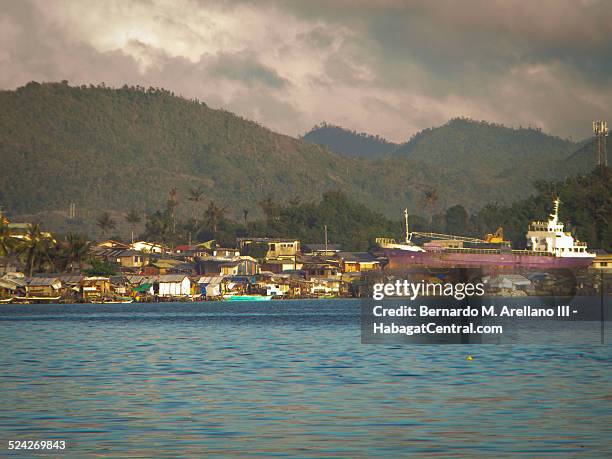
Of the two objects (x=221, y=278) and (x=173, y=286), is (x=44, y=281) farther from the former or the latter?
(x=221, y=278)

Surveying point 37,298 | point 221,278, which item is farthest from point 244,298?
point 37,298

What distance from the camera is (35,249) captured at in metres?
158

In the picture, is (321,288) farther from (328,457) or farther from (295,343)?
(328,457)

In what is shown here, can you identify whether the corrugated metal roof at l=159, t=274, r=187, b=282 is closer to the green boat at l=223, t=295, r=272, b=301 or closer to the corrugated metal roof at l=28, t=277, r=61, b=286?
the green boat at l=223, t=295, r=272, b=301

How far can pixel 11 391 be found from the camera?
38.0 meters

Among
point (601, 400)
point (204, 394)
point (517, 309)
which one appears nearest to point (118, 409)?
point (204, 394)

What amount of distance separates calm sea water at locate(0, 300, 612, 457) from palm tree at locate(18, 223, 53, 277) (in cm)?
9805

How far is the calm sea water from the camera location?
2644 cm

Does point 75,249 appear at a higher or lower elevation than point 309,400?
higher

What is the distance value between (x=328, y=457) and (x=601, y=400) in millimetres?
13156

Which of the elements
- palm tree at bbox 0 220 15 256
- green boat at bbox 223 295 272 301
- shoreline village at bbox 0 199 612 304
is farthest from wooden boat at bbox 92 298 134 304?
palm tree at bbox 0 220 15 256

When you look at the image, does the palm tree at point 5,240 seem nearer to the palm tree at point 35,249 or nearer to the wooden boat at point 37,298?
the palm tree at point 35,249

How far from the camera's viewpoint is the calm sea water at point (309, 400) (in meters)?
26.4

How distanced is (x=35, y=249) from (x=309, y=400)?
129 metres
